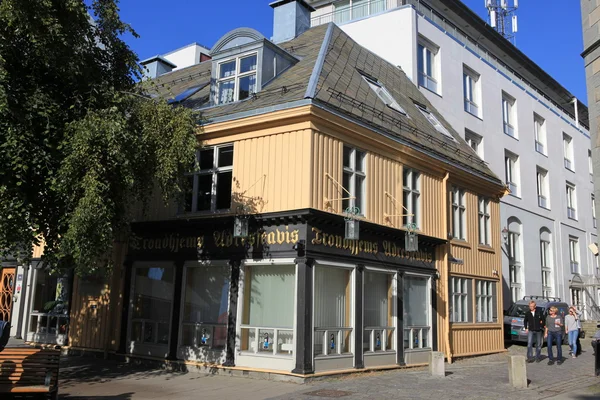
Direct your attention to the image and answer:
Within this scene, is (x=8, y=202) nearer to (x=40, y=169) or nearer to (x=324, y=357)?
(x=40, y=169)

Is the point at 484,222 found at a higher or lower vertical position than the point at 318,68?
lower

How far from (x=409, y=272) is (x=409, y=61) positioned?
36.0 feet

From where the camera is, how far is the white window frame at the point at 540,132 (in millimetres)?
33562

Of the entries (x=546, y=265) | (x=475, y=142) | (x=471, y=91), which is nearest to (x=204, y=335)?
(x=475, y=142)

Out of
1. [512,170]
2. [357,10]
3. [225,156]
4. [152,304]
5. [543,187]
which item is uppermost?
[357,10]

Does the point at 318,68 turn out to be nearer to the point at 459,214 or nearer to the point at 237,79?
the point at 237,79

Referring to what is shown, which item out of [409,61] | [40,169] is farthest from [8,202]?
[409,61]

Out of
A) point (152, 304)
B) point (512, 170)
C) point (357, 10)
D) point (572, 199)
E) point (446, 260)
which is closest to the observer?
point (152, 304)

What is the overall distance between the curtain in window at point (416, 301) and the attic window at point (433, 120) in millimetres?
6268

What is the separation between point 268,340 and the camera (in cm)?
1318

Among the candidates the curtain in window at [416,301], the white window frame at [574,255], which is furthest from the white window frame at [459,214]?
the white window frame at [574,255]

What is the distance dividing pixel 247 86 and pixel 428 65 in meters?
12.1

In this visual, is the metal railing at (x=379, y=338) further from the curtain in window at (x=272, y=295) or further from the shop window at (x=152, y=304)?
the shop window at (x=152, y=304)

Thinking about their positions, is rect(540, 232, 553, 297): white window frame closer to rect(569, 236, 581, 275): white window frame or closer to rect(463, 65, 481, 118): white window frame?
rect(569, 236, 581, 275): white window frame
